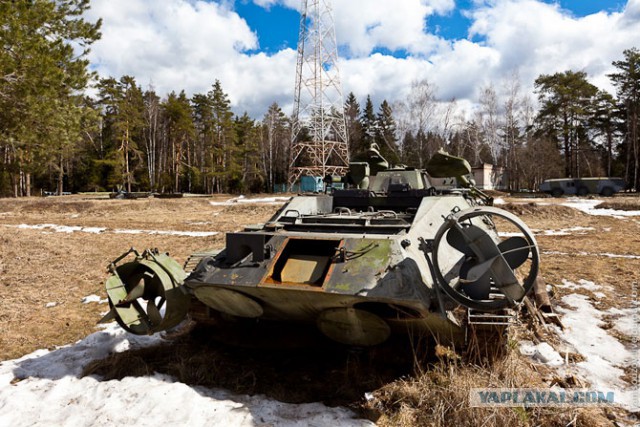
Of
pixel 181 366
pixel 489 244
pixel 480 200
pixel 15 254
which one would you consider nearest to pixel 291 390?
pixel 181 366

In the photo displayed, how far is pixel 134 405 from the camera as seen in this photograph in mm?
3486

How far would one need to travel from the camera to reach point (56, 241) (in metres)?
11.4

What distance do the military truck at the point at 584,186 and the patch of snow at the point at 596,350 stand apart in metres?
29.1

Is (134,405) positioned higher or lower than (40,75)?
lower

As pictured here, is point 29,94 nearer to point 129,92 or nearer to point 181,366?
point 181,366

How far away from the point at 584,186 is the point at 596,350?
31296mm

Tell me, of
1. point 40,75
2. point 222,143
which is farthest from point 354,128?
point 40,75

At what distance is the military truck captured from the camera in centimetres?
3083

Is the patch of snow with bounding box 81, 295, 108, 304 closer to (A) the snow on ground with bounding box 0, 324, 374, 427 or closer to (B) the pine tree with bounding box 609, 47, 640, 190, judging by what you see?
(A) the snow on ground with bounding box 0, 324, 374, 427

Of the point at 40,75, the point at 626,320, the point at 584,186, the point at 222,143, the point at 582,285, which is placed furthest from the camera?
the point at 222,143

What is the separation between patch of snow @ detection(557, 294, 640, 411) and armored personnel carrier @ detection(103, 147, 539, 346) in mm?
1061

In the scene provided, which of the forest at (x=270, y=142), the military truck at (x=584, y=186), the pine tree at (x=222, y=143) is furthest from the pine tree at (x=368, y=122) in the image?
the military truck at (x=584, y=186)

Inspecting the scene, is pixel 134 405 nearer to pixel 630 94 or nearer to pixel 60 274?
pixel 60 274

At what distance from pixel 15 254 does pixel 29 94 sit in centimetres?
327
